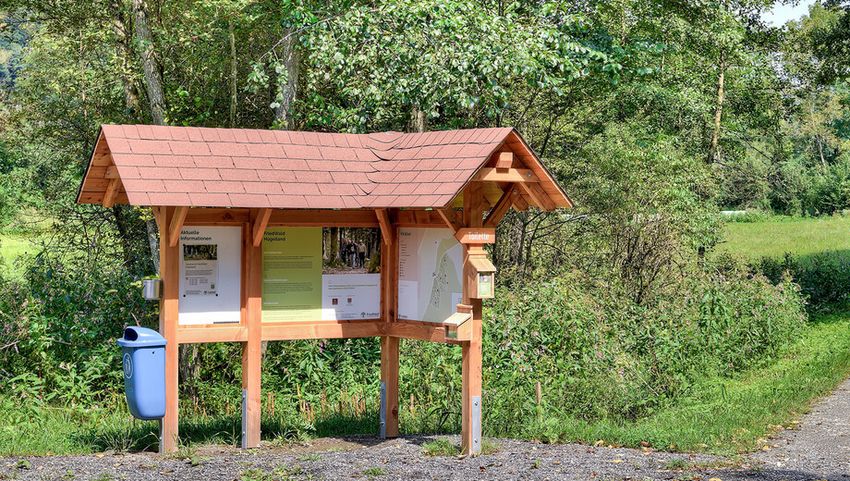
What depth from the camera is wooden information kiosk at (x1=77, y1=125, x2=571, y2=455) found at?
10.1 metres

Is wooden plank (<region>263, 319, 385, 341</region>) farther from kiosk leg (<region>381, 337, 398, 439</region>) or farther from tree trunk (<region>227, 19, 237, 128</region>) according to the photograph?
tree trunk (<region>227, 19, 237, 128</region>)

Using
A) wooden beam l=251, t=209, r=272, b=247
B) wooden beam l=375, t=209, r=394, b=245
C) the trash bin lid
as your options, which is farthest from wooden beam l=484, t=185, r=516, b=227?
the trash bin lid

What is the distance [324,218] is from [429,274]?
1.26 metres

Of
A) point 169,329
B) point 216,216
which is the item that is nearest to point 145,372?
point 169,329

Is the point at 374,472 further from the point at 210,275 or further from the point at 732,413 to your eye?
the point at 732,413

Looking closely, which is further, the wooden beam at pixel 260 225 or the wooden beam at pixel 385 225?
the wooden beam at pixel 385 225

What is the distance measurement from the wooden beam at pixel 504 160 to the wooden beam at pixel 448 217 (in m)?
0.65

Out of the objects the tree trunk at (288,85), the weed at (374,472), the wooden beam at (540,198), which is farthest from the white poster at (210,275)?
the tree trunk at (288,85)

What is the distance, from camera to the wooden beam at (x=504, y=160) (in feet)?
33.4

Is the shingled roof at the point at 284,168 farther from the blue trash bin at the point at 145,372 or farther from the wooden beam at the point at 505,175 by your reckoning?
the blue trash bin at the point at 145,372

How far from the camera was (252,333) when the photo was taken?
10680 mm

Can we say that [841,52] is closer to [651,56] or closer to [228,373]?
[651,56]

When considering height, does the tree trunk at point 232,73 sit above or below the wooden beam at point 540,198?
above

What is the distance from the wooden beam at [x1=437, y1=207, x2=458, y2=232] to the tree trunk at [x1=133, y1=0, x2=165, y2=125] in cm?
599
